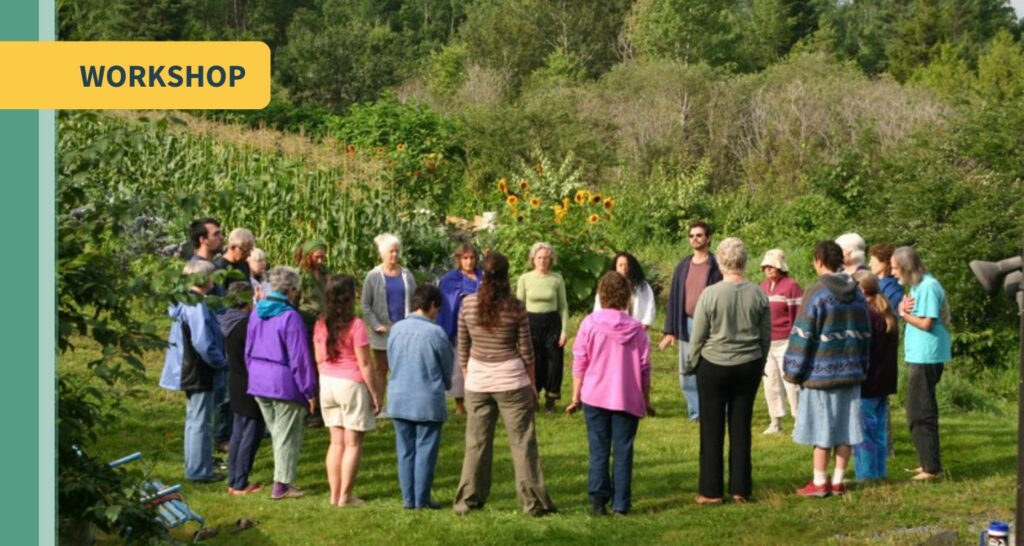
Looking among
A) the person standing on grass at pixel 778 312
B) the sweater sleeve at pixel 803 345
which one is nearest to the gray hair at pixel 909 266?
the sweater sleeve at pixel 803 345

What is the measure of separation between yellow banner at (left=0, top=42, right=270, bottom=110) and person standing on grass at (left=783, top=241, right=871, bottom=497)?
5.50 meters

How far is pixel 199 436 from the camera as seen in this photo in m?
10.9

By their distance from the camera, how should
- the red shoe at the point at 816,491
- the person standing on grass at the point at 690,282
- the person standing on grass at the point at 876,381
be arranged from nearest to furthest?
the red shoe at the point at 816,491
the person standing on grass at the point at 876,381
the person standing on grass at the point at 690,282

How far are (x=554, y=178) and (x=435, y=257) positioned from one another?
164 inches

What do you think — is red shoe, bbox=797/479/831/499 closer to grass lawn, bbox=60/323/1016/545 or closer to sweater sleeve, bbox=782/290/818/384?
grass lawn, bbox=60/323/1016/545

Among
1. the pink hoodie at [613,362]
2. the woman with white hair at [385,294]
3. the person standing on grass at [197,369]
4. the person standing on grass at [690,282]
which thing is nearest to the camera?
the pink hoodie at [613,362]

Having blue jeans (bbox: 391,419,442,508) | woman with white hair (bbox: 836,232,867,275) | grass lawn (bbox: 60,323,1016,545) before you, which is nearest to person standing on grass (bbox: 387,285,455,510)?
blue jeans (bbox: 391,419,442,508)

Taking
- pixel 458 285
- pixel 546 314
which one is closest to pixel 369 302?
pixel 458 285

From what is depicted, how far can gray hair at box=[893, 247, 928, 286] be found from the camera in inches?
422

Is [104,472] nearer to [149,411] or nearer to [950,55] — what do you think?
[149,411]

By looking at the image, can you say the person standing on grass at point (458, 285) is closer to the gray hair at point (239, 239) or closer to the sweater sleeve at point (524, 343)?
the gray hair at point (239, 239)

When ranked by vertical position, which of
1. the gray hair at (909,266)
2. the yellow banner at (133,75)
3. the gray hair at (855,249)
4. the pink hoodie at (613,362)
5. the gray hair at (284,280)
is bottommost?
the pink hoodie at (613,362)

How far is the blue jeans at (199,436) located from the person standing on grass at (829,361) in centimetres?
403

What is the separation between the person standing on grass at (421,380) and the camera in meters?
9.84
